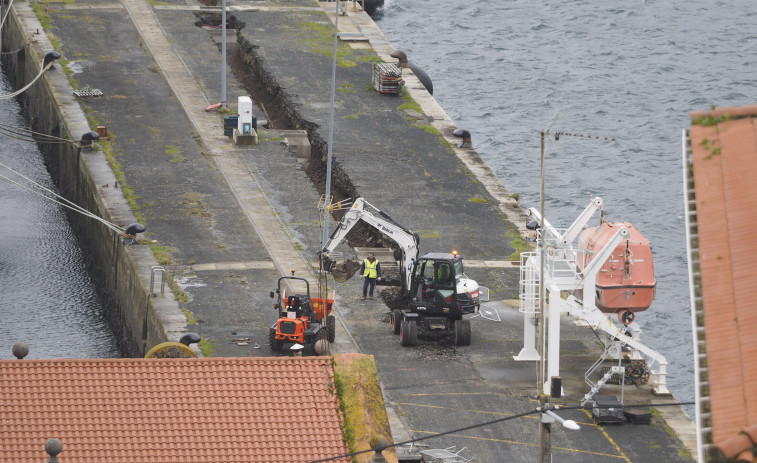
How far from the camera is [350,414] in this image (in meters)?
38.1

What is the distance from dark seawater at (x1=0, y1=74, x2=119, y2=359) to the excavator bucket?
10089mm

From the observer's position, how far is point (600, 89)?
103 meters

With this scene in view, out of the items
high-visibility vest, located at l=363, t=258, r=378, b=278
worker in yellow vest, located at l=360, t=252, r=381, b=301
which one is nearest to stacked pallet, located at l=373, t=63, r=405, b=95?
worker in yellow vest, located at l=360, t=252, r=381, b=301

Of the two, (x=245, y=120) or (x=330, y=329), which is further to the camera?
(x=245, y=120)

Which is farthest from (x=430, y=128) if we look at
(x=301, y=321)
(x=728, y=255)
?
(x=728, y=255)

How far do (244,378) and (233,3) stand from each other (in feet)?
209

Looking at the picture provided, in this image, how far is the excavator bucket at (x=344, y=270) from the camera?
5728 centimetres

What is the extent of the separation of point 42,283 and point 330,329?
795 inches

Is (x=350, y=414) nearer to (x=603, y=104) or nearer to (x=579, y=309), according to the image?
(x=579, y=309)

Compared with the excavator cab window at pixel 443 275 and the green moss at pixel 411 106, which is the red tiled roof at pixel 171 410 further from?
the green moss at pixel 411 106

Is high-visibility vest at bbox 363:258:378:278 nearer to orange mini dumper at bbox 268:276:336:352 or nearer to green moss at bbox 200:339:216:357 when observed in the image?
orange mini dumper at bbox 268:276:336:352

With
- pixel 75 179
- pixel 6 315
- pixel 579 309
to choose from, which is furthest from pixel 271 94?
pixel 579 309

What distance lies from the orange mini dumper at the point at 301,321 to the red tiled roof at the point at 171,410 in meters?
11.7

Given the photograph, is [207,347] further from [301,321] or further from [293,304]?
[301,321]
